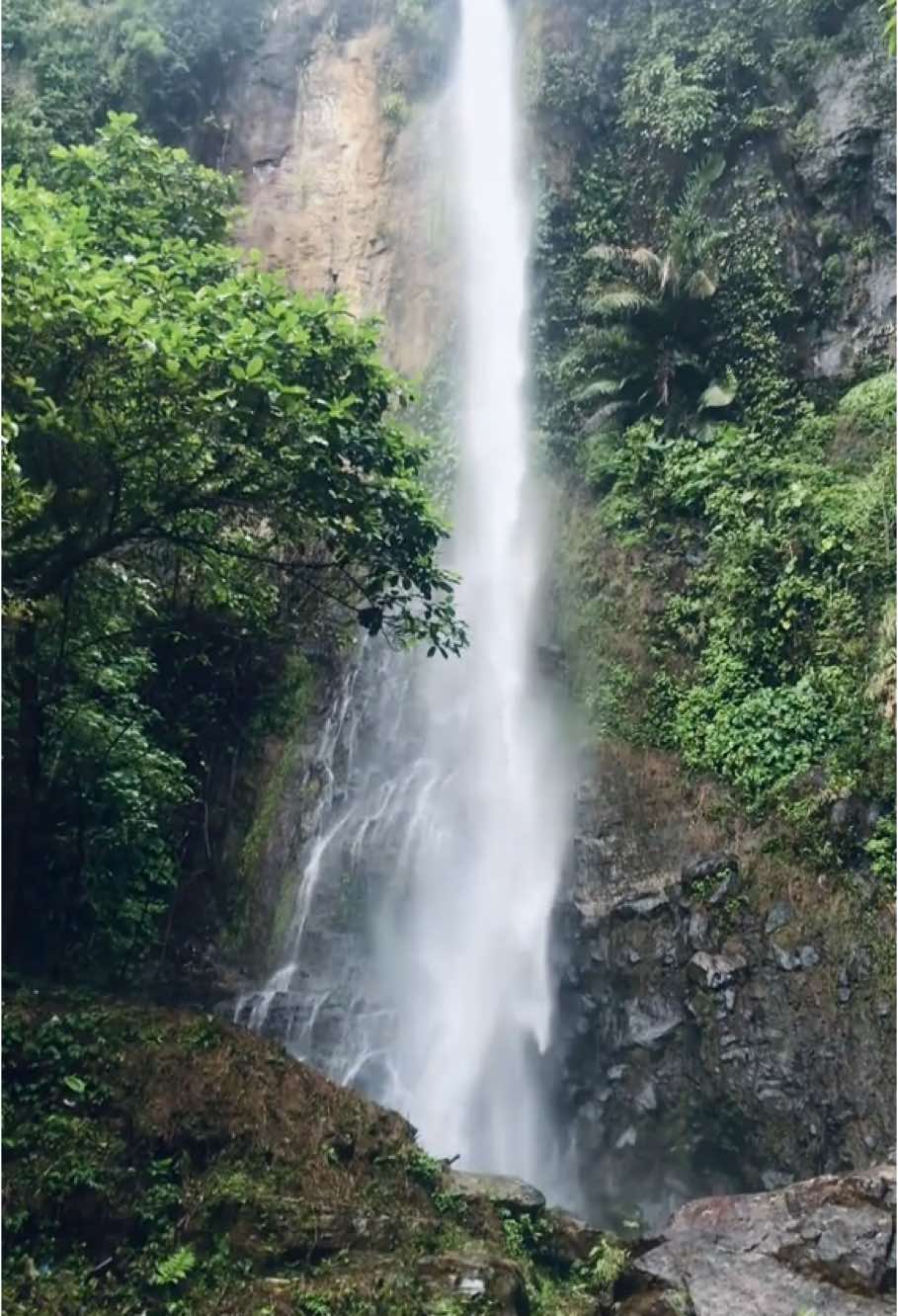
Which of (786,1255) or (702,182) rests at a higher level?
(702,182)

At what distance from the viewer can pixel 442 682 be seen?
43.1 feet

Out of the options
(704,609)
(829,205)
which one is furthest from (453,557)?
(829,205)

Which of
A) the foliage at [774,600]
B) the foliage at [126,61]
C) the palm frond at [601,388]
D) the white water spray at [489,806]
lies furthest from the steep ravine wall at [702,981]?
the foliage at [126,61]

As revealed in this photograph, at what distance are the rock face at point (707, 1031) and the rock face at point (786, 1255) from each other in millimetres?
994

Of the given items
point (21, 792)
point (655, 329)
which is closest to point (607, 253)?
point (655, 329)

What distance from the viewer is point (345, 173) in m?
18.4

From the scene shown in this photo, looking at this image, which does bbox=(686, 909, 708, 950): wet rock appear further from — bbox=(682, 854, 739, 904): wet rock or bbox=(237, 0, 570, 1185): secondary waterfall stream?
bbox=(237, 0, 570, 1185): secondary waterfall stream

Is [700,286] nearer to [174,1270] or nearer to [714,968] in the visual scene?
[714,968]

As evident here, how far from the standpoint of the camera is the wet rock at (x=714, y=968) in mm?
9195

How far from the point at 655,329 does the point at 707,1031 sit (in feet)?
28.0

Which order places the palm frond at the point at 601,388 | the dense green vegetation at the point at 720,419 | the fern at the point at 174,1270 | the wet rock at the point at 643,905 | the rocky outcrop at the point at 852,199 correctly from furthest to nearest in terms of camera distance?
1. the palm frond at the point at 601,388
2. the rocky outcrop at the point at 852,199
3. the dense green vegetation at the point at 720,419
4. the wet rock at the point at 643,905
5. the fern at the point at 174,1270

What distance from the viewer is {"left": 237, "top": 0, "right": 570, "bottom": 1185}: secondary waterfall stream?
9711mm

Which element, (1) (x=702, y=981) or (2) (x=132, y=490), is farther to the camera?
(1) (x=702, y=981)

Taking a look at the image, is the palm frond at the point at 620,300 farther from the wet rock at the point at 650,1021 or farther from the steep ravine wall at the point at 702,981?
the wet rock at the point at 650,1021
